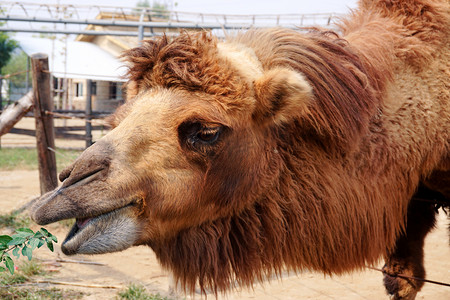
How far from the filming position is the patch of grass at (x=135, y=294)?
4664mm

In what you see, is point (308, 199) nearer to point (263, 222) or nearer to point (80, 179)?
point (263, 222)

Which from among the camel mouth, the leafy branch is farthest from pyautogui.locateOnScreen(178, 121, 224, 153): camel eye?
the leafy branch

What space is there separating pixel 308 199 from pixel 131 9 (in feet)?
45.5

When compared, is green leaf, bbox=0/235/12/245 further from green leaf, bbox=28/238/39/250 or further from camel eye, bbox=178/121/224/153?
camel eye, bbox=178/121/224/153

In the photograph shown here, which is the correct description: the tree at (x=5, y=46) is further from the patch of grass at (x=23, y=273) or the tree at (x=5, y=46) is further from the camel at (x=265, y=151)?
the camel at (x=265, y=151)

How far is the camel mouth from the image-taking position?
208cm

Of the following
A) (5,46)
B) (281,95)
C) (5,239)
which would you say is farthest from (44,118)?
(5,46)

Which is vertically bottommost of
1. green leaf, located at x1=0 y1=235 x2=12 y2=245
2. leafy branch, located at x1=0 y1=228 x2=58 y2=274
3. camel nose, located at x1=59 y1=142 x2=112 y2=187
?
green leaf, located at x1=0 y1=235 x2=12 y2=245

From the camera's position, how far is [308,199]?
8.59ft

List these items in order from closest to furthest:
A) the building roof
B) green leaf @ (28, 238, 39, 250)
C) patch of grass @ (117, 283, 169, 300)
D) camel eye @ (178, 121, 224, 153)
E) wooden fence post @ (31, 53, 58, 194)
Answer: camel eye @ (178, 121, 224, 153) → green leaf @ (28, 238, 39, 250) → patch of grass @ (117, 283, 169, 300) → wooden fence post @ (31, 53, 58, 194) → the building roof

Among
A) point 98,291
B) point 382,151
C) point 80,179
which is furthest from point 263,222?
point 98,291

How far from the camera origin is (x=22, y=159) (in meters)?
14.2

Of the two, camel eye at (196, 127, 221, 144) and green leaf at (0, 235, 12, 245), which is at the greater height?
camel eye at (196, 127, 221, 144)

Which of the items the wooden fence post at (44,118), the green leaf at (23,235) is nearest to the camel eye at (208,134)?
the green leaf at (23,235)
